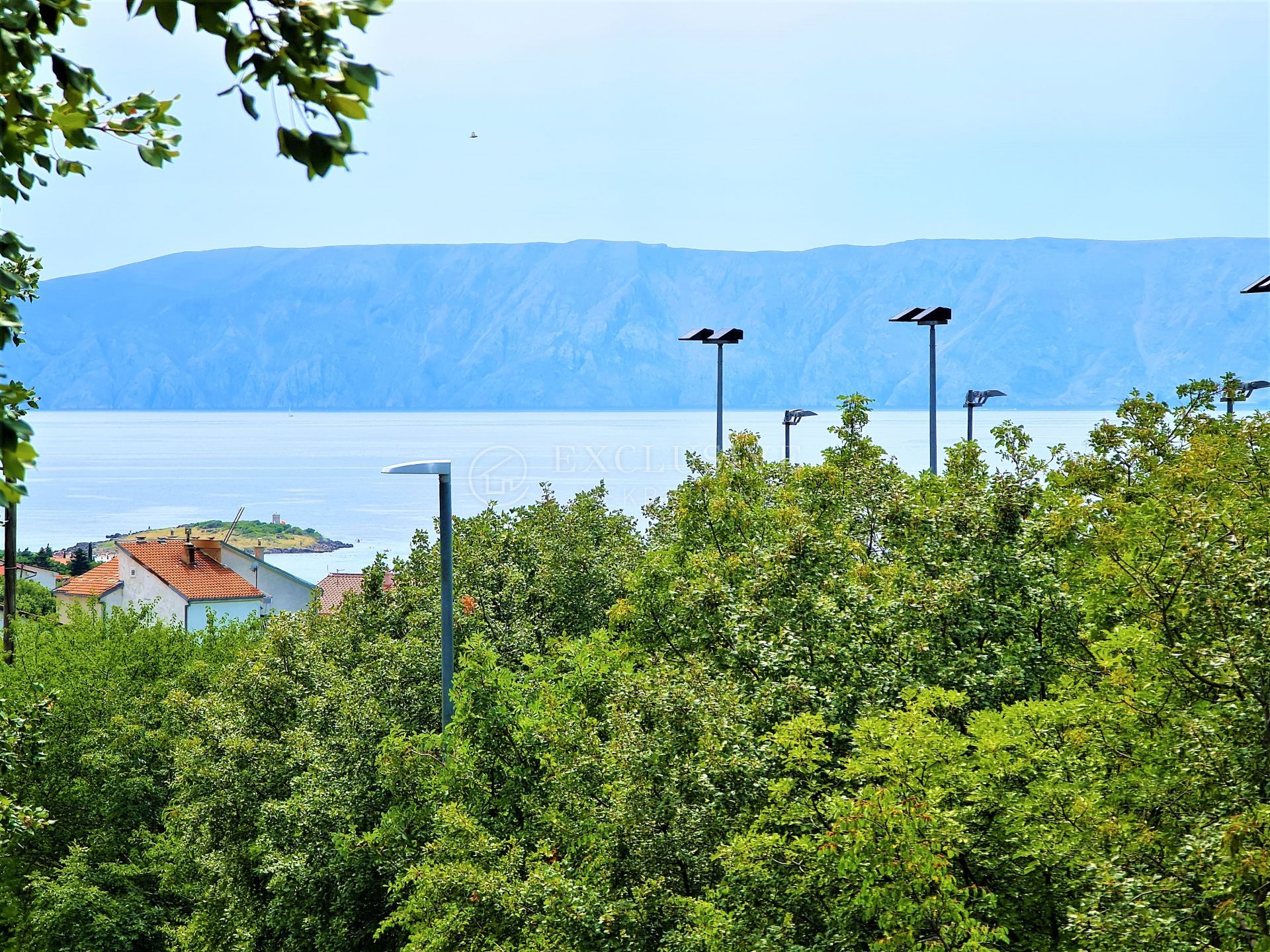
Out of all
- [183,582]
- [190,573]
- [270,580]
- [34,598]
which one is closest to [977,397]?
[183,582]

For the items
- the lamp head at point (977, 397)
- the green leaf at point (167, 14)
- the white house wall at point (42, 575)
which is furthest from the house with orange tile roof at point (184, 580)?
the green leaf at point (167, 14)

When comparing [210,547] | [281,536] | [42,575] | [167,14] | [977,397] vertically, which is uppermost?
[977,397]

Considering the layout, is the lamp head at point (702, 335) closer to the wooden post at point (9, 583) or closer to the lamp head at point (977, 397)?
the lamp head at point (977, 397)

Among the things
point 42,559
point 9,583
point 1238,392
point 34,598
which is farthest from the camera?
point 42,559

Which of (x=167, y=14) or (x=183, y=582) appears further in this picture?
(x=183, y=582)

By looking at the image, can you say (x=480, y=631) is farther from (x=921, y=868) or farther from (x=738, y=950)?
(x=921, y=868)

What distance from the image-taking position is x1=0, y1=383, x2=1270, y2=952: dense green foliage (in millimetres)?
10680

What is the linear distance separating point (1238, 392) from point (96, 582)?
69820 mm

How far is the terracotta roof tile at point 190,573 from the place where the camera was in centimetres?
7025

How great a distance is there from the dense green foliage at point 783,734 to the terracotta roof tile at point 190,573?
144 ft

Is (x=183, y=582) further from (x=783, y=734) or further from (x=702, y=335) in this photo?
Result: (x=783, y=734)

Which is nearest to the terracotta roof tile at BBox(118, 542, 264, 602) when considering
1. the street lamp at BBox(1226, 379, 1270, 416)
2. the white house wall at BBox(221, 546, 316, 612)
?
the white house wall at BBox(221, 546, 316, 612)

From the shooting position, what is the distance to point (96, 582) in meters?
76.3

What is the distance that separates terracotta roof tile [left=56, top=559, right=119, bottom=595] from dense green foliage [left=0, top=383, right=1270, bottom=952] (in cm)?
5002
